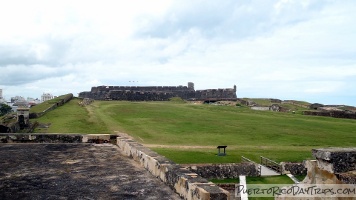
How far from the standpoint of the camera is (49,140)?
11.7 m

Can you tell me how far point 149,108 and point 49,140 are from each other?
27547 mm

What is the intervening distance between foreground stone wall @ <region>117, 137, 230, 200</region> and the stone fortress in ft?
150

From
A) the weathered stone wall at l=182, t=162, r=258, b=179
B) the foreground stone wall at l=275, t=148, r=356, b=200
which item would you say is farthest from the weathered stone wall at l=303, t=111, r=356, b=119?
the foreground stone wall at l=275, t=148, r=356, b=200

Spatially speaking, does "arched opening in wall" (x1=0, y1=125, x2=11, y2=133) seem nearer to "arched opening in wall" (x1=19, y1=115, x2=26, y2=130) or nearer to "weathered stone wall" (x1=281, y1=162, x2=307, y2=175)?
"arched opening in wall" (x1=19, y1=115, x2=26, y2=130)

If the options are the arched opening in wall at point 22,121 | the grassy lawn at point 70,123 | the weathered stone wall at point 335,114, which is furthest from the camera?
the weathered stone wall at point 335,114

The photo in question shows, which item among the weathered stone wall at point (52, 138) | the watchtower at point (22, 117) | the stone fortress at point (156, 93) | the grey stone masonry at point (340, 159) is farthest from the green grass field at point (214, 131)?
the stone fortress at point (156, 93)

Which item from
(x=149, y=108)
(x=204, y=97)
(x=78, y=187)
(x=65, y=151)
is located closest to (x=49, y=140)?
(x=65, y=151)

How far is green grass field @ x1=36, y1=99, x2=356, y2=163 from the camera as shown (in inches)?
776

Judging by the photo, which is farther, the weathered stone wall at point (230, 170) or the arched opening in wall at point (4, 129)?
the arched opening in wall at point (4, 129)

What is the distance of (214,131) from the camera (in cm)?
2681

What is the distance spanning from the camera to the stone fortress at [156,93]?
177 feet

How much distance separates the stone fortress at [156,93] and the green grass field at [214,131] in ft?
53.8

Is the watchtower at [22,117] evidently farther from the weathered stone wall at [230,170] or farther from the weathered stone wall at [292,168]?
the weathered stone wall at [292,168]

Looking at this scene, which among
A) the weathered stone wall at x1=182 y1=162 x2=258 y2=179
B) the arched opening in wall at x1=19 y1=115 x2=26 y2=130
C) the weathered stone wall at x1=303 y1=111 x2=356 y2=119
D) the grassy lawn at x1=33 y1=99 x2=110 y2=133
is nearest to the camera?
the weathered stone wall at x1=182 y1=162 x2=258 y2=179
